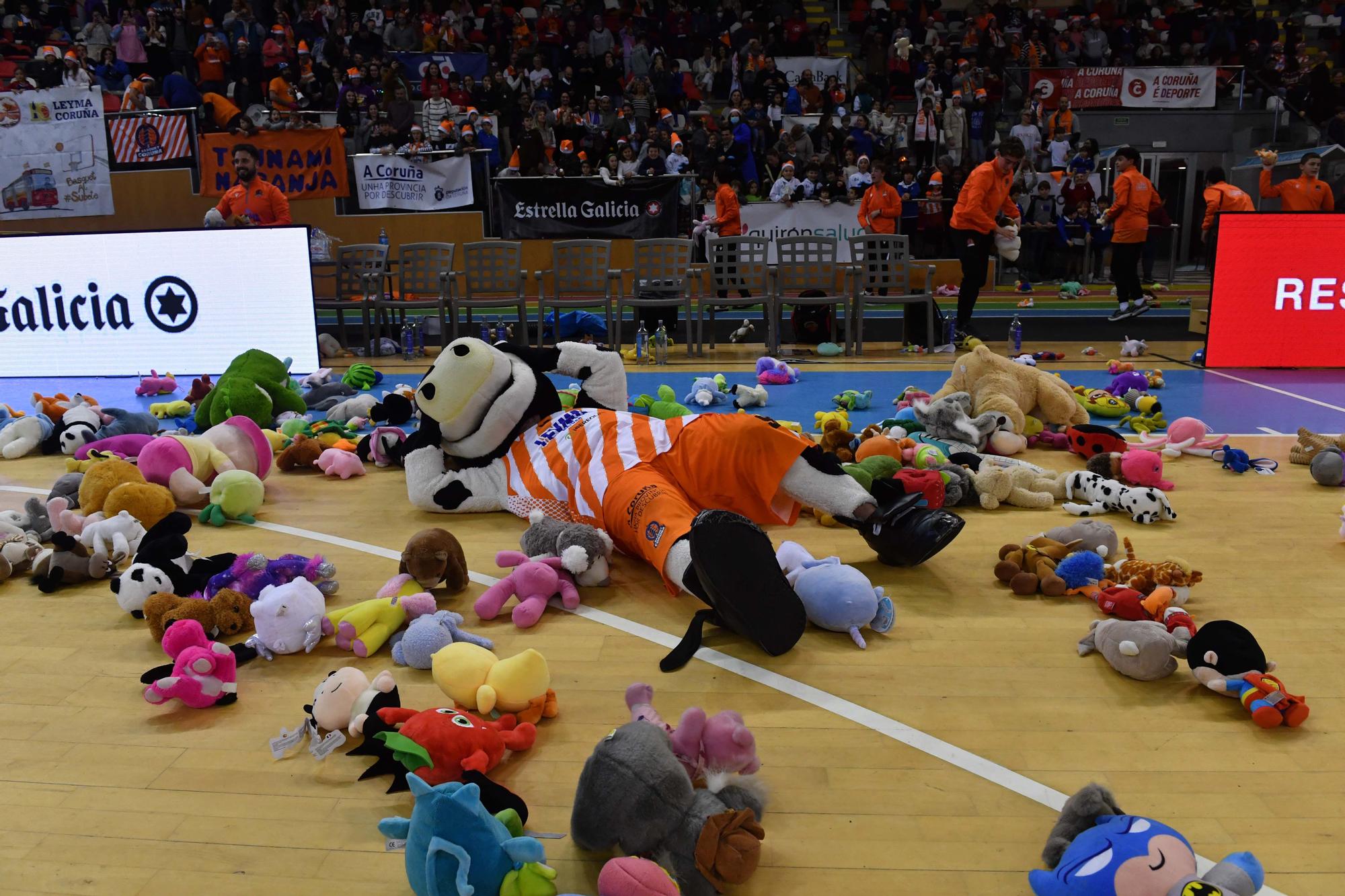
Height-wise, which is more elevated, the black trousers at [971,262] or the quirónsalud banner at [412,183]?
the quirónsalud banner at [412,183]

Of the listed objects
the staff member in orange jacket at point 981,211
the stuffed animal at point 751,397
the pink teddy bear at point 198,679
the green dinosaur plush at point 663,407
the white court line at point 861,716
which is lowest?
the white court line at point 861,716

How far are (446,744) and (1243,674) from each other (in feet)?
6.40

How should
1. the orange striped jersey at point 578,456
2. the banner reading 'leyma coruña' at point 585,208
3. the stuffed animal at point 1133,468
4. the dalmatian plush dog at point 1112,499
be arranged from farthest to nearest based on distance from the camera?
the banner reading 'leyma coruña' at point 585,208
the stuffed animal at point 1133,468
the dalmatian plush dog at point 1112,499
the orange striped jersey at point 578,456

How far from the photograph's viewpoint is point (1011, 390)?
17.1 ft

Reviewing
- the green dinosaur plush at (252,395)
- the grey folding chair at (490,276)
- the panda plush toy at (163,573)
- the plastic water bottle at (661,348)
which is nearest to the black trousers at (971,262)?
the plastic water bottle at (661,348)

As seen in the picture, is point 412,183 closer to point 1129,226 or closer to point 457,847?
point 1129,226

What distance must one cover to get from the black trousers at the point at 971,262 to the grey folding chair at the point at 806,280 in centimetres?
105

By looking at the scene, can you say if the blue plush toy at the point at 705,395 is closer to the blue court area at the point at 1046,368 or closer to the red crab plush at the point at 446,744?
the blue court area at the point at 1046,368

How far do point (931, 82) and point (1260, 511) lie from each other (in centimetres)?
1350

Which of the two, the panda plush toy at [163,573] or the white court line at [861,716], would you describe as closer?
the white court line at [861,716]

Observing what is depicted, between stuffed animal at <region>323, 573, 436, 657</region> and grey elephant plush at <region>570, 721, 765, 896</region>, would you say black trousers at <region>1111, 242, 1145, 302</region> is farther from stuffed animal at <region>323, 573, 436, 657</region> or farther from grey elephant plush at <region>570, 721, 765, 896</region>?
grey elephant plush at <region>570, 721, 765, 896</region>

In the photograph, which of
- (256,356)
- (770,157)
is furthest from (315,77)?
(256,356)

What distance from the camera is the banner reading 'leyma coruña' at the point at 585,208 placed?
Answer: 12.3 m

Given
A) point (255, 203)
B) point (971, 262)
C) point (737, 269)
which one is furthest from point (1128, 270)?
point (255, 203)
